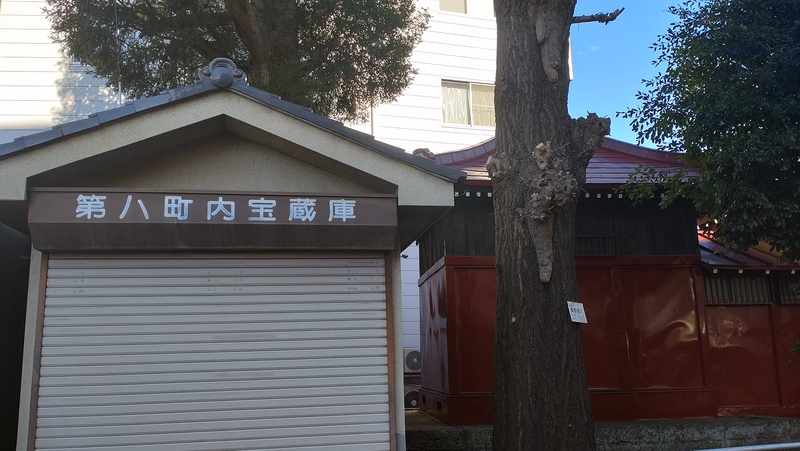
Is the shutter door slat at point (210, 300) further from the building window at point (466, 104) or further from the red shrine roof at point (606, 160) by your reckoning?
the building window at point (466, 104)

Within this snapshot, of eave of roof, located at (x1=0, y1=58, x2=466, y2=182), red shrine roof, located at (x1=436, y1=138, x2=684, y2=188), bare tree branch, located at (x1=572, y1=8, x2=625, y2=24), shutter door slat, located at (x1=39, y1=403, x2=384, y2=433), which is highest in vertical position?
bare tree branch, located at (x1=572, y1=8, x2=625, y2=24)

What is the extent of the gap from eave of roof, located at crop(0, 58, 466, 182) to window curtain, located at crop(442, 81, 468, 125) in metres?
11.9

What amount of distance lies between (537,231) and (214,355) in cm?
368

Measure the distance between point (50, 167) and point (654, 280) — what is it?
9396mm

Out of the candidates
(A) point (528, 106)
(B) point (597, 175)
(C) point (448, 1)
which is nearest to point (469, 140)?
(C) point (448, 1)

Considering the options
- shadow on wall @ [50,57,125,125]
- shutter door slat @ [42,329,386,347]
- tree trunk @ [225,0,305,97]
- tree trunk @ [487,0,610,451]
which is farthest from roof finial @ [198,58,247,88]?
shadow on wall @ [50,57,125,125]

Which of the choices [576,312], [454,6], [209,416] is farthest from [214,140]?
[454,6]

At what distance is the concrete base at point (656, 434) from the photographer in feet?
31.2

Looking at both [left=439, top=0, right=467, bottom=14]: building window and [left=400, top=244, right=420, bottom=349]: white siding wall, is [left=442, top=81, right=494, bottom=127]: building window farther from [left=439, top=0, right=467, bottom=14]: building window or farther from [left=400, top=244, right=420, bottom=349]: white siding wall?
[left=400, top=244, right=420, bottom=349]: white siding wall

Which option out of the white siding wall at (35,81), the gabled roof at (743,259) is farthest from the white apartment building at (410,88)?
the gabled roof at (743,259)

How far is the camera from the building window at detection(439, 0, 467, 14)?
19.2m

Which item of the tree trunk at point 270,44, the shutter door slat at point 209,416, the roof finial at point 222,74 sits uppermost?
the tree trunk at point 270,44

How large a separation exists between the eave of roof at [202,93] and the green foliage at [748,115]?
4295mm

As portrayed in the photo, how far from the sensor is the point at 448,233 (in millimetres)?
11031
